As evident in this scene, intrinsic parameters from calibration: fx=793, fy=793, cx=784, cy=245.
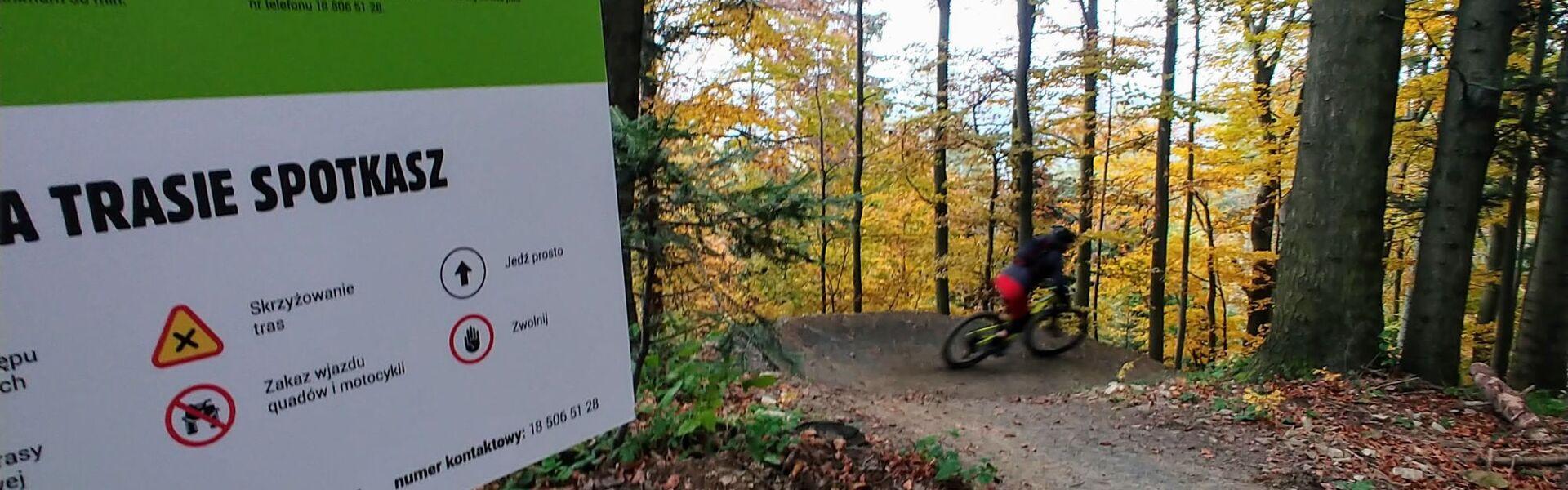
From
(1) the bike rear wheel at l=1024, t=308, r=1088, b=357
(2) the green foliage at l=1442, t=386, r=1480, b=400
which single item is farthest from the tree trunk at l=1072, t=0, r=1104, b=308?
(2) the green foliage at l=1442, t=386, r=1480, b=400

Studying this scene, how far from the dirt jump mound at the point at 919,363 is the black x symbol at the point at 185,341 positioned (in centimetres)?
738

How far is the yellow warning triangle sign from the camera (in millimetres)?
1118

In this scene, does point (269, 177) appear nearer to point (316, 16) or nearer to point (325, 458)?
point (316, 16)

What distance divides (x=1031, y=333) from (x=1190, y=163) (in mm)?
7439

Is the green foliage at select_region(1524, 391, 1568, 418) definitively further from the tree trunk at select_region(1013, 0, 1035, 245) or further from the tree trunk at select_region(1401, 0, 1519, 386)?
the tree trunk at select_region(1013, 0, 1035, 245)

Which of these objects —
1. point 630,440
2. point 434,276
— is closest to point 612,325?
point 434,276

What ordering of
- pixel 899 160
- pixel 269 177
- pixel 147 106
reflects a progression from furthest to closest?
pixel 899 160 → pixel 269 177 → pixel 147 106

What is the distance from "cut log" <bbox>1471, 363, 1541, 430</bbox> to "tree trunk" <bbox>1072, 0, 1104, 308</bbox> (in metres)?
8.40

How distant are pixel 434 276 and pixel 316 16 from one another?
464 mm

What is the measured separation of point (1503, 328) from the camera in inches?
419

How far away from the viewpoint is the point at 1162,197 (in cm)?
1478

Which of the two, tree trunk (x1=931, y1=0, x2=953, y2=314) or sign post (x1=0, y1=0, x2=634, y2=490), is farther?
tree trunk (x1=931, y1=0, x2=953, y2=314)

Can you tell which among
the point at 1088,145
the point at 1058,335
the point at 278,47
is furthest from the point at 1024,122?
the point at 278,47

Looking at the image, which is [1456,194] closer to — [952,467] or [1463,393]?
[1463,393]
